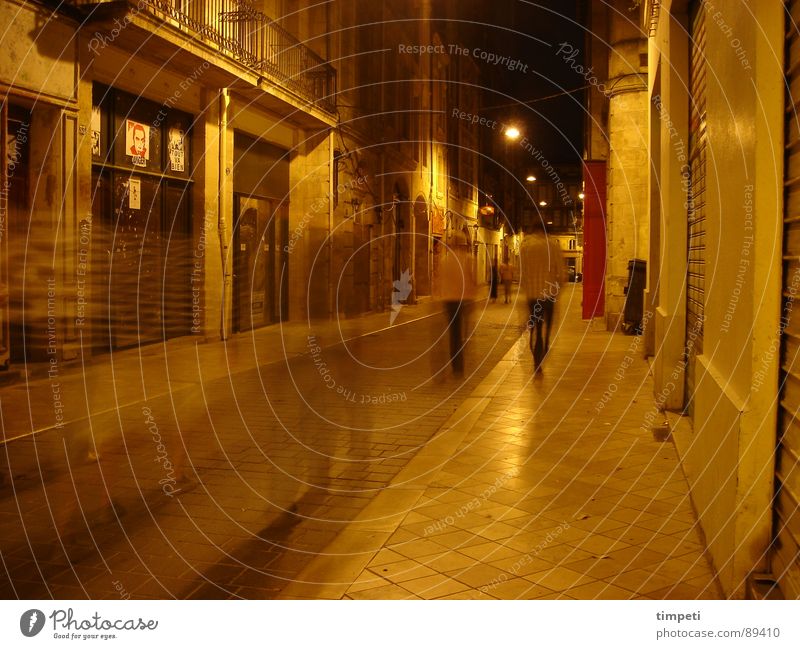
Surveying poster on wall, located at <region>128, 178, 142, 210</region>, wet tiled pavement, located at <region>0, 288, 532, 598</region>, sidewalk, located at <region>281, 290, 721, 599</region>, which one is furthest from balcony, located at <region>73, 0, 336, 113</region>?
sidewalk, located at <region>281, 290, 721, 599</region>

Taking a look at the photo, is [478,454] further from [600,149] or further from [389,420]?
[600,149]

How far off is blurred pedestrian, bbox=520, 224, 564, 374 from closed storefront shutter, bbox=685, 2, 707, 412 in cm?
288

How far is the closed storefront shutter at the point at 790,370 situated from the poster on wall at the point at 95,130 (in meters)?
11.0

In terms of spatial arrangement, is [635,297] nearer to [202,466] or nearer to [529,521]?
[202,466]

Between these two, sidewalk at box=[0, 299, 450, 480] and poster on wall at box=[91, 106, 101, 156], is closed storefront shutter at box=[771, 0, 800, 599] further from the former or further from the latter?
poster on wall at box=[91, 106, 101, 156]

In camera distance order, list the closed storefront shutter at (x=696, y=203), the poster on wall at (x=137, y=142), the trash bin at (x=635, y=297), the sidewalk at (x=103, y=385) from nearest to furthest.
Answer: the closed storefront shutter at (x=696, y=203) < the sidewalk at (x=103, y=385) < the poster on wall at (x=137, y=142) < the trash bin at (x=635, y=297)

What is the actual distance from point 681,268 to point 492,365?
4629 millimetres

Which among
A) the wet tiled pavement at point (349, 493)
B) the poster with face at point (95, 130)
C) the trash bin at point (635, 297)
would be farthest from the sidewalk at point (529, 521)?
the poster with face at point (95, 130)

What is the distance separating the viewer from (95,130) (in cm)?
1242

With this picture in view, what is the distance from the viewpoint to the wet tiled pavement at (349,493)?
4.08m

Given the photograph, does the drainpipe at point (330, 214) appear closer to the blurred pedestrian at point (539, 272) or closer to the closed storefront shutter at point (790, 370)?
the blurred pedestrian at point (539, 272)

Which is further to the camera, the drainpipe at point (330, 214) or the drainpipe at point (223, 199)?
the drainpipe at point (330, 214)

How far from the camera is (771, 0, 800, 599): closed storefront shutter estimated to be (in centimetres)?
326

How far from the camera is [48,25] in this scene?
10992 millimetres
